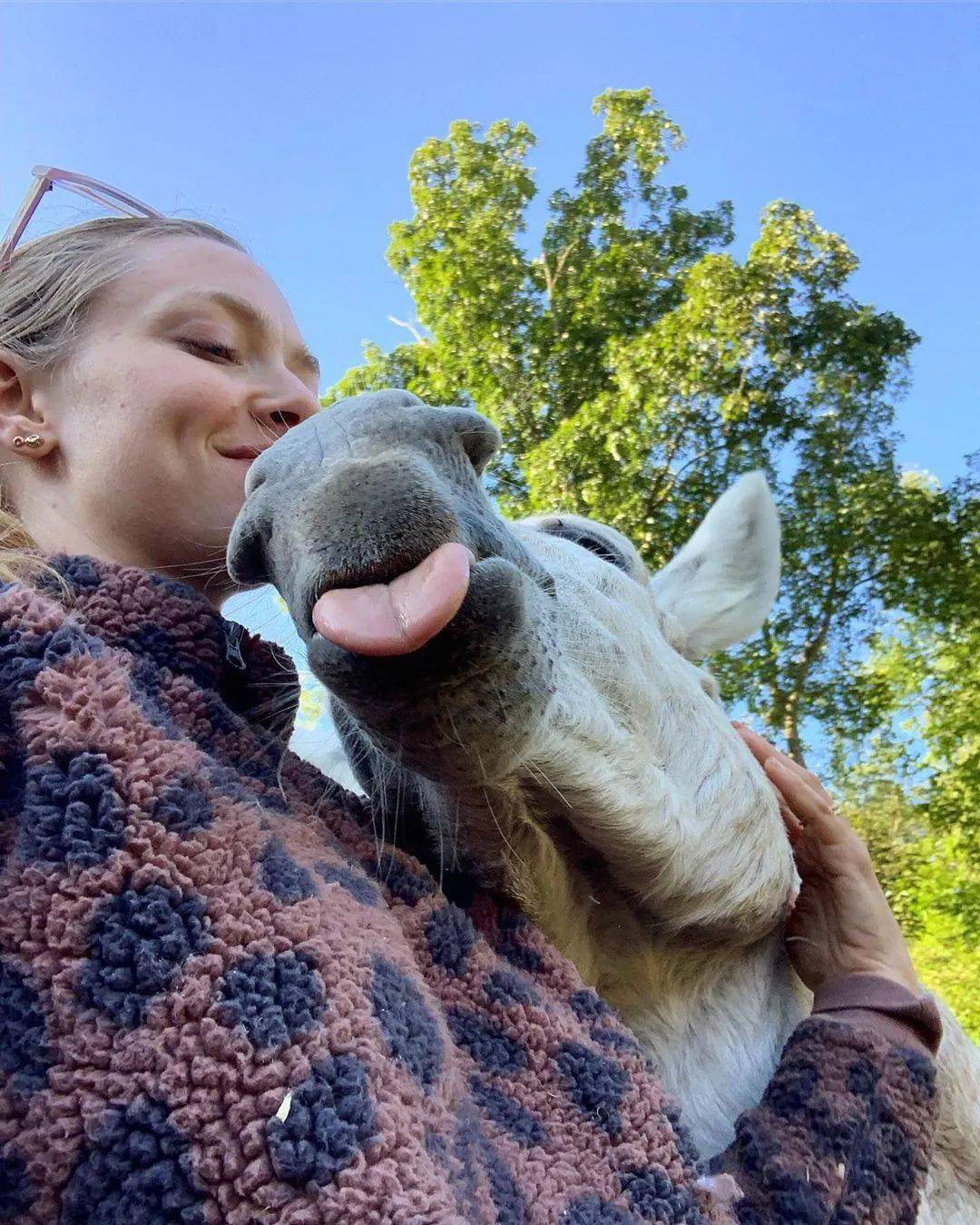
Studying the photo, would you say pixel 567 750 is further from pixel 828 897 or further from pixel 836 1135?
pixel 828 897

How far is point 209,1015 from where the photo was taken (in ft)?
2.52

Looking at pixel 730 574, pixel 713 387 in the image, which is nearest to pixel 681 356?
pixel 713 387

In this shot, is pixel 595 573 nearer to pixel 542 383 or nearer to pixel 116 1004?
pixel 116 1004

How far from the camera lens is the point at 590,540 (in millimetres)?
1922

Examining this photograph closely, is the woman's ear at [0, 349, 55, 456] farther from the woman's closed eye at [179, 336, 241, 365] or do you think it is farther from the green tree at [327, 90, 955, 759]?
the green tree at [327, 90, 955, 759]

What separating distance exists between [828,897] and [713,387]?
29.3 feet

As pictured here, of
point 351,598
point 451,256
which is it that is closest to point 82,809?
point 351,598

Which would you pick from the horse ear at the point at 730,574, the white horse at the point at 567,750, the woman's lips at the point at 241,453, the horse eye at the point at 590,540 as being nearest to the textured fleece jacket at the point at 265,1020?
the white horse at the point at 567,750

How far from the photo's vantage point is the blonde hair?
4.61 ft

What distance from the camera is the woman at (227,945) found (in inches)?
29.1

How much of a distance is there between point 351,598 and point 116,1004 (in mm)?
377

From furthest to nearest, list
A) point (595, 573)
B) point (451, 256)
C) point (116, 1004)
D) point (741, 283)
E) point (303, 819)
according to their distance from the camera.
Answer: point (451, 256), point (741, 283), point (595, 573), point (303, 819), point (116, 1004)

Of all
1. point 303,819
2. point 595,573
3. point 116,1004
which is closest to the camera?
point 116,1004

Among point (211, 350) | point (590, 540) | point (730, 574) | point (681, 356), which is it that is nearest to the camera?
point (211, 350)
